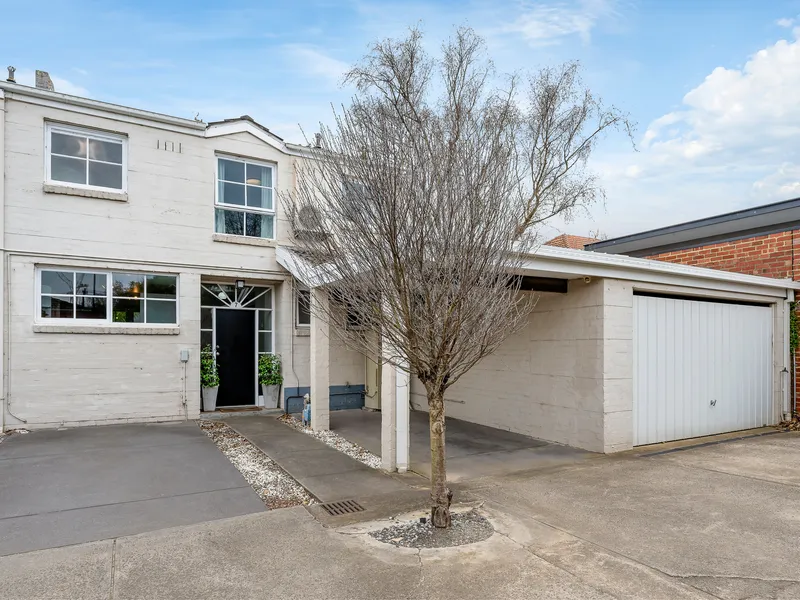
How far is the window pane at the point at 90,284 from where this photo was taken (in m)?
8.89

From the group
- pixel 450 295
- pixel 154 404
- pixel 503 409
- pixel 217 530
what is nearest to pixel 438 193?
pixel 450 295

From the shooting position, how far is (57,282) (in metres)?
8.74

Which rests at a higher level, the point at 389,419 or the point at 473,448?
the point at 389,419

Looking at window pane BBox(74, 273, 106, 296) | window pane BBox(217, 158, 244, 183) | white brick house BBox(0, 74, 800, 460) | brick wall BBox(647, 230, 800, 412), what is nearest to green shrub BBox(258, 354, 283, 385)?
white brick house BBox(0, 74, 800, 460)

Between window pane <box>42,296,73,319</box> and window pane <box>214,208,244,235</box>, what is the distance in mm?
2879

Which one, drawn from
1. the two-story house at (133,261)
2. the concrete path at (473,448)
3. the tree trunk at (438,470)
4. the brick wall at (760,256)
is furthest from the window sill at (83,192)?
the brick wall at (760,256)

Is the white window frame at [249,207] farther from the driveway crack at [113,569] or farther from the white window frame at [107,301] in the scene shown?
the driveway crack at [113,569]

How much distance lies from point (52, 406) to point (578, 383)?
337 inches

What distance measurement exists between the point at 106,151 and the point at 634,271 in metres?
9.18

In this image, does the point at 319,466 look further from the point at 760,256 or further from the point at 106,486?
the point at 760,256

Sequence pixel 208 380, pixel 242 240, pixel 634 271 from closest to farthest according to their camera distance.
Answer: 1. pixel 634 271
2. pixel 208 380
3. pixel 242 240

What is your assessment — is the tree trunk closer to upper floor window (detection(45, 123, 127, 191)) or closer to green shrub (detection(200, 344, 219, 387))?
green shrub (detection(200, 344, 219, 387))

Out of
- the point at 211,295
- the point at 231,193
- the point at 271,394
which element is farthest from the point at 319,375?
the point at 231,193

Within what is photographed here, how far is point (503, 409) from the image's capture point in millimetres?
9172
